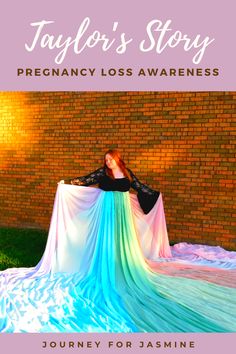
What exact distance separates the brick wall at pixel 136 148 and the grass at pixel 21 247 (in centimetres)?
49

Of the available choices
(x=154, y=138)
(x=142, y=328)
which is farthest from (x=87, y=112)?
(x=142, y=328)

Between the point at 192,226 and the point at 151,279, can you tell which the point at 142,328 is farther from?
the point at 192,226

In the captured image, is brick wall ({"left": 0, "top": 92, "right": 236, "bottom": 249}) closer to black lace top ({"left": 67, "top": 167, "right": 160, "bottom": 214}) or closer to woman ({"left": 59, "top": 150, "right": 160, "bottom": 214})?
black lace top ({"left": 67, "top": 167, "right": 160, "bottom": 214})

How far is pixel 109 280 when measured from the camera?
5.27 m

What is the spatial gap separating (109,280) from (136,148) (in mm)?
3323

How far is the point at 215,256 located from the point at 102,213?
6.92 feet

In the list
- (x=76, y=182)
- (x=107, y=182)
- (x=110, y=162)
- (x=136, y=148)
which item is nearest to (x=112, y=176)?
(x=107, y=182)

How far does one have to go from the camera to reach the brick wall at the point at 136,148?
736cm

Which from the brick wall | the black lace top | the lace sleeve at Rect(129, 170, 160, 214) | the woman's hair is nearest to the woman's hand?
the black lace top

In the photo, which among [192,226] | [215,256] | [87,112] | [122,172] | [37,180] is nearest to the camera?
[122,172]

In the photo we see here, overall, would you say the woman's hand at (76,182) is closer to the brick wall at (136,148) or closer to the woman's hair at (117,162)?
the woman's hair at (117,162)

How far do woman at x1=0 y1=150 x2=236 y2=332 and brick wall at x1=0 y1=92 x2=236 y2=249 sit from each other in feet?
3.51

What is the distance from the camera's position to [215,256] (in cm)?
675

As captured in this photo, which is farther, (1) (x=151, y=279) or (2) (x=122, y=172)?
(2) (x=122, y=172)
